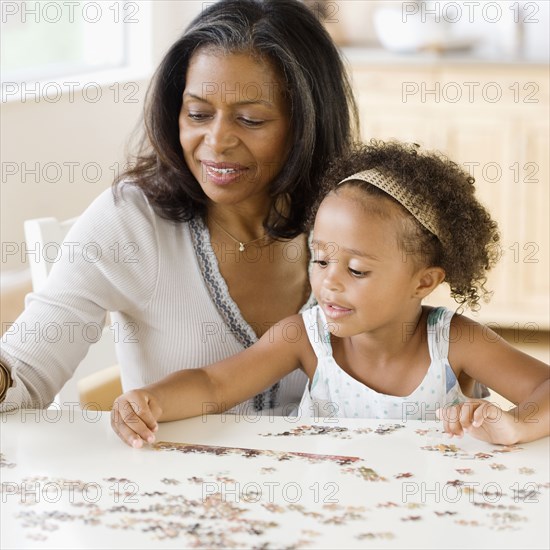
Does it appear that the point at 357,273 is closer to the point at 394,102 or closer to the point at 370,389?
the point at 370,389

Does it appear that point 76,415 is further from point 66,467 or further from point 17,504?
point 17,504

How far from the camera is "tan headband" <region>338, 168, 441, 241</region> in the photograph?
1.53 metres

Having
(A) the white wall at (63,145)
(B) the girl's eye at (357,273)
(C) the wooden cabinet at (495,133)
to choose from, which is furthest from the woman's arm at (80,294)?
(C) the wooden cabinet at (495,133)

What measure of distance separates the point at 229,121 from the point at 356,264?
351 mm

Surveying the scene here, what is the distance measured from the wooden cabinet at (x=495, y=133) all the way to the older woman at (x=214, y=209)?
219 cm

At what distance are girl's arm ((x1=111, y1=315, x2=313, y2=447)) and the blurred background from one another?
203cm

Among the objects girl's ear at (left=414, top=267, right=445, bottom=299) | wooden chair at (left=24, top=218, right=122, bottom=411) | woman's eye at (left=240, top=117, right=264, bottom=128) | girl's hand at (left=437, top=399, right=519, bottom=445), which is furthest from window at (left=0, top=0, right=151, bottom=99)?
girl's hand at (left=437, top=399, right=519, bottom=445)

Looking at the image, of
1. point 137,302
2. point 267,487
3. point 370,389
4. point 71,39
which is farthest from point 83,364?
point 71,39

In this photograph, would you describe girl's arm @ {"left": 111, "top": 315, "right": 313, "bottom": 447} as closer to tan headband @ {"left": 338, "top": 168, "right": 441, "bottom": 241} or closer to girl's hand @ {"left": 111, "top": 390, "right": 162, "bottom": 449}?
girl's hand @ {"left": 111, "top": 390, "right": 162, "bottom": 449}

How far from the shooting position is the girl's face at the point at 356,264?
1500 millimetres

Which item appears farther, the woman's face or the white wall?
the white wall

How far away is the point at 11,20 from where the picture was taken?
355 cm

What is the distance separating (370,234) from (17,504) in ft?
2.16

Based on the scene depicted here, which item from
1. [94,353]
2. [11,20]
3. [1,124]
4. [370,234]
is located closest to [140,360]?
[94,353]
